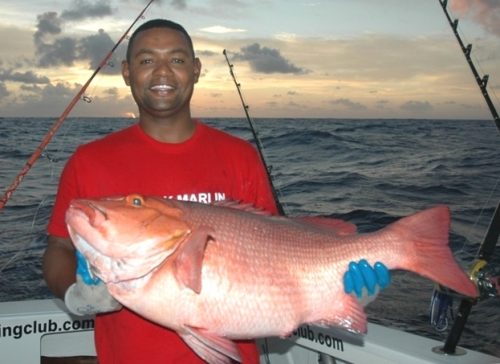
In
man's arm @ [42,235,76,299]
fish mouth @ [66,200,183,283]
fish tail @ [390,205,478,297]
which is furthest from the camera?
man's arm @ [42,235,76,299]

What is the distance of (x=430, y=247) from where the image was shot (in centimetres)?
264

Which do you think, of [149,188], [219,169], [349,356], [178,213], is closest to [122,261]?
[178,213]

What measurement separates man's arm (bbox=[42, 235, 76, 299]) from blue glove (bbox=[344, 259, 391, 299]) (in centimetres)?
129

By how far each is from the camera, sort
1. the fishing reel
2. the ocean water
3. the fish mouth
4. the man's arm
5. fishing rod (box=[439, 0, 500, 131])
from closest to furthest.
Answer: the fish mouth → the man's arm → the fishing reel → fishing rod (box=[439, 0, 500, 131]) → the ocean water

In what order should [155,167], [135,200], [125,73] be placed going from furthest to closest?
[125,73] < [155,167] < [135,200]

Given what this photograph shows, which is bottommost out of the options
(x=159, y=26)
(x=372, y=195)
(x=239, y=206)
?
(x=372, y=195)

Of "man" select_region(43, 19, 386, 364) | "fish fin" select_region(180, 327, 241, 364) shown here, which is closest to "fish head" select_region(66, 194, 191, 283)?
"fish fin" select_region(180, 327, 241, 364)

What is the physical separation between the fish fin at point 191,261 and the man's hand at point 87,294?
35cm

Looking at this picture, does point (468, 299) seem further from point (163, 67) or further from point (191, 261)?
point (163, 67)

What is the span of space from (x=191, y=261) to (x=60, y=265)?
89cm

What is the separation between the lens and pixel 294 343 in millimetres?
4477

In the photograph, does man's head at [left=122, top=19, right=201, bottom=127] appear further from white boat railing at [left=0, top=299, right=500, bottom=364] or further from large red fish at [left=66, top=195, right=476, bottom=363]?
white boat railing at [left=0, top=299, right=500, bottom=364]

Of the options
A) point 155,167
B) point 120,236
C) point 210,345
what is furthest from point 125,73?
point 210,345

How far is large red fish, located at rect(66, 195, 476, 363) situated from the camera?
7.35 feet
